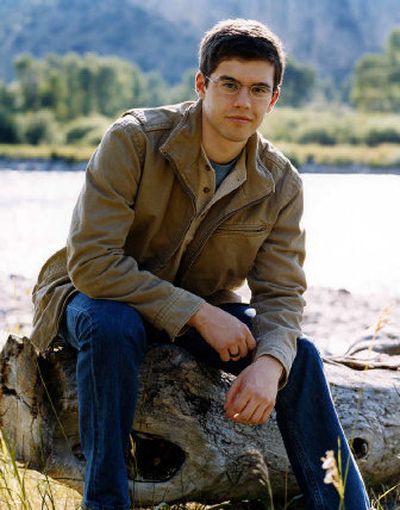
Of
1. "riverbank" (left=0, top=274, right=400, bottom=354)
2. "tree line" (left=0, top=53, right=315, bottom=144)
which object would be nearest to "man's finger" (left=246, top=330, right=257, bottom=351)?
"riverbank" (left=0, top=274, right=400, bottom=354)

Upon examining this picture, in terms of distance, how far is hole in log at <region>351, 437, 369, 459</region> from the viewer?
3531 millimetres

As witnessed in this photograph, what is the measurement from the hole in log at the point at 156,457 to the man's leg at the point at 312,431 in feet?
1.54

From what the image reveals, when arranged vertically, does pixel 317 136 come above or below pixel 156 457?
below

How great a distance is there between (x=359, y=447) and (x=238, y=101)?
1461 mm

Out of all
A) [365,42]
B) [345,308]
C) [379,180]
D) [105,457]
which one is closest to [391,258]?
[345,308]

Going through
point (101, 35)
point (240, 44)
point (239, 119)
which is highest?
point (240, 44)

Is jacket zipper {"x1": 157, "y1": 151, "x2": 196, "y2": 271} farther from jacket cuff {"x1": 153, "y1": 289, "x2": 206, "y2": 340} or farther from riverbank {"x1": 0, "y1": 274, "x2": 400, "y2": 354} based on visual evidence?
riverbank {"x1": 0, "y1": 274, "x2": 400, "y2": 354}

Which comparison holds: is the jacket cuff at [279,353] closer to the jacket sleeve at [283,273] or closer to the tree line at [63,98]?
the jacket sleeve at [283,273]

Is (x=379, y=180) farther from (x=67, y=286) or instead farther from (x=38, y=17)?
(x=38, y=17)

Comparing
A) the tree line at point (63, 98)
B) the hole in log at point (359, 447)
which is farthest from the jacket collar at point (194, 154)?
the tree line at point (63, 98)

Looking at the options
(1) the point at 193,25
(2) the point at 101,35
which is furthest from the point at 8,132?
(1) the point at 193,25

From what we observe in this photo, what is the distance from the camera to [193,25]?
16675 centimetres

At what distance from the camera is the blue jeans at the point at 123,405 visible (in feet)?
8.96

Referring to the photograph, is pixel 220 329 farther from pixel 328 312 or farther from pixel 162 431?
pixel 328 312
